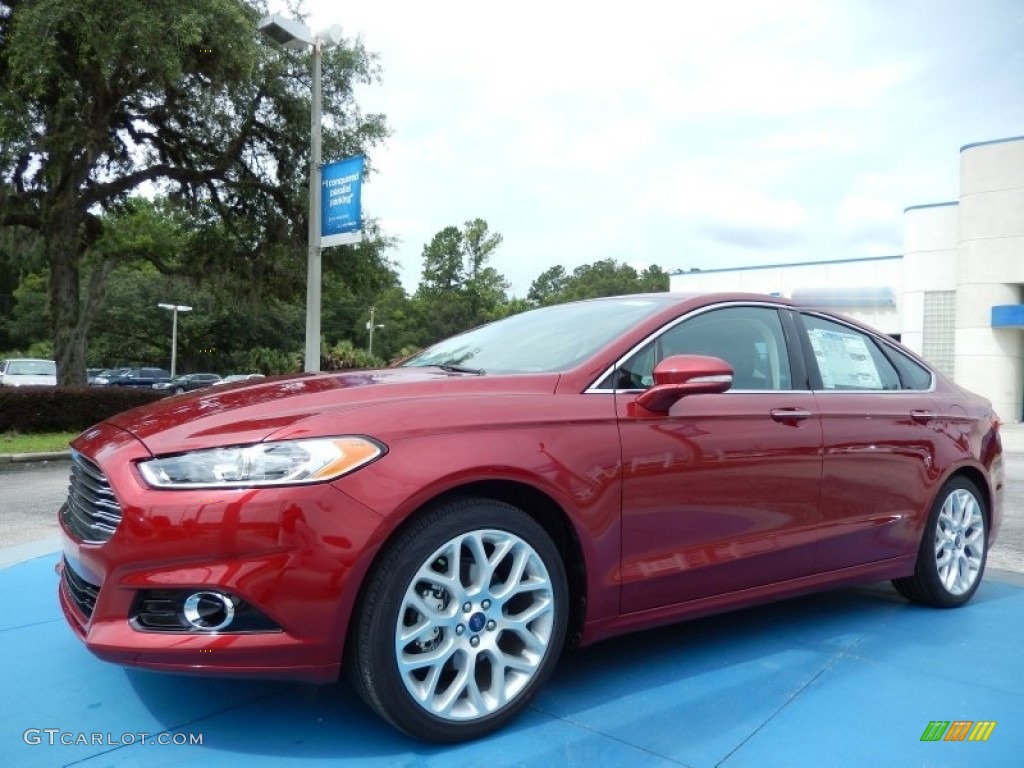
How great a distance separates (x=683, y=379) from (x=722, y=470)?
460 mm

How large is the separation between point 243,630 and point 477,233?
75446mm

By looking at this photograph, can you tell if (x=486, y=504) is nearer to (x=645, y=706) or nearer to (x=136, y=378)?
(x=645, y=706)

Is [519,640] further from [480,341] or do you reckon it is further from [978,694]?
[978,694]

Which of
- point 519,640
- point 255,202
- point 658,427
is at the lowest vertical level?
point 519,640

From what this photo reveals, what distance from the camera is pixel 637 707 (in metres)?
2.92

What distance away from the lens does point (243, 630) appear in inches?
91.7

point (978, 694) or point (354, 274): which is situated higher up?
point (354, 274)

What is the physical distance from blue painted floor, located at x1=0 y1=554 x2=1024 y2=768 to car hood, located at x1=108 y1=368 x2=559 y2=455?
38.3 inches

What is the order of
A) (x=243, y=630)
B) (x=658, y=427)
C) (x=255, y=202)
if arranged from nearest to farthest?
(x=243, y=630), (x=658, y=427), (x=255, y=202)

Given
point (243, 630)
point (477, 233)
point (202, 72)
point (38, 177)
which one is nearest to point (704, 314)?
point (243, 630)

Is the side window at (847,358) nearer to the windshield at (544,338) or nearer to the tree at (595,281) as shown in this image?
the windshield at (544,338)

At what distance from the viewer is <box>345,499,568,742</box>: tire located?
2.42m

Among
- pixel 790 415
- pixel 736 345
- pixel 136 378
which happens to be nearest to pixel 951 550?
pixel 790 415

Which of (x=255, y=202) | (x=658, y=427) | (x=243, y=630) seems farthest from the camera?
(x=255, y=202)
